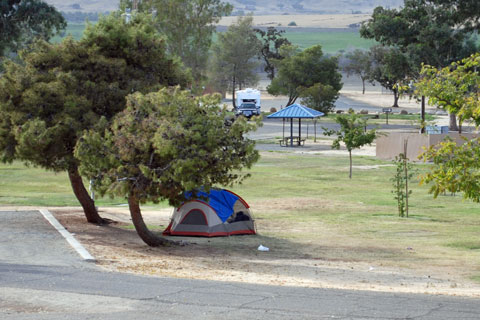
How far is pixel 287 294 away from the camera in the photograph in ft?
39.3

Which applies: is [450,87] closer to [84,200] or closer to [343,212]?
[84,200]

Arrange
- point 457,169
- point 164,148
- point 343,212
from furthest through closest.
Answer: point 343,212, point 164,148, point 457,169

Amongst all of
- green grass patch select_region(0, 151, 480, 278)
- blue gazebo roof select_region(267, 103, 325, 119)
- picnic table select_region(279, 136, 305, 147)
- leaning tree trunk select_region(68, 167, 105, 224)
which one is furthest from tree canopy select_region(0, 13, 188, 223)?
picnic table select_region(279, 136, 305, 147)

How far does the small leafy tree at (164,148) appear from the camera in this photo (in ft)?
57.2

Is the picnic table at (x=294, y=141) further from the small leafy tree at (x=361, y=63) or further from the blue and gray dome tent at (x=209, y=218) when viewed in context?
the small leafy tree at (x=361, y=63)

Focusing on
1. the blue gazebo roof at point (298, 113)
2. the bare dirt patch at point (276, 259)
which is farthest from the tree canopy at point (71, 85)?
the blue gazebo roof at point (298, 113)

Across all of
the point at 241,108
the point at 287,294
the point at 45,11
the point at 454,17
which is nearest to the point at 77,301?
the point at 287,294

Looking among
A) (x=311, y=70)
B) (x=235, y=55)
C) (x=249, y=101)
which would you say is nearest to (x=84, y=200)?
(x=249, y=101)

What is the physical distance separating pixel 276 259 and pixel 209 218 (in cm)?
410

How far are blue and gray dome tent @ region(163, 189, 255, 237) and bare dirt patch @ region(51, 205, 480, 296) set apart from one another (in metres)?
0.44

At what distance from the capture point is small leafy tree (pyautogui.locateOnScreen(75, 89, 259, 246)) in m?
17.4

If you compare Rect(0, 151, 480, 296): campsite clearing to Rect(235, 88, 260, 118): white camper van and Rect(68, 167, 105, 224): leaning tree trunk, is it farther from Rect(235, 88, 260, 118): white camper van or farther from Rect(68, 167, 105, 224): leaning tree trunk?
Rect(235, 88, 260, 118): white camper van

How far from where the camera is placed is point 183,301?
37.0ft

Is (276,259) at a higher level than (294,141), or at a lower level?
lower
